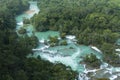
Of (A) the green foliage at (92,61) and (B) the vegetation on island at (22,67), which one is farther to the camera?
(A) the green foliage at (92,61)

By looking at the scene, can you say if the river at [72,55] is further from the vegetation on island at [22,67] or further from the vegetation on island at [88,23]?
the vegetation on island at [22,67]

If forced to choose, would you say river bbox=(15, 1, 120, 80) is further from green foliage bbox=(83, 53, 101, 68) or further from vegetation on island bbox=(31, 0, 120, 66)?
vegetation on island bbox=(31, 0, 120, 66)

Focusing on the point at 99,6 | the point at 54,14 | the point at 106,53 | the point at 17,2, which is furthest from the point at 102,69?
the point at 17,2

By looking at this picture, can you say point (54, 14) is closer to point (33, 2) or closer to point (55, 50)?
point (55, 50)

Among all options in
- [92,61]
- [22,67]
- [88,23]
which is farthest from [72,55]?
[22,67]

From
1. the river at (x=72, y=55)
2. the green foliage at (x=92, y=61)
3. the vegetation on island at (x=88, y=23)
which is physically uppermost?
the vegetation on island at (x=88, y=23)

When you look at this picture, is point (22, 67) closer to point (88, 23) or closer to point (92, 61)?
point (92, 61)

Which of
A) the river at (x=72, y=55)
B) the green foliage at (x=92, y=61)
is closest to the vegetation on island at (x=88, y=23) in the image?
the river at (x=72, y=55)

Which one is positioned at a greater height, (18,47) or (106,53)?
(18,47)

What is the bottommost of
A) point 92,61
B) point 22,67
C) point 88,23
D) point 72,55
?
point 72,55

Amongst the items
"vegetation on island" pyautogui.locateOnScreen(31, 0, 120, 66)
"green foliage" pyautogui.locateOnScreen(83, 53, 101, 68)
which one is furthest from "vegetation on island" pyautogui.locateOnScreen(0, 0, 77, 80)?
"vegetation on island" pyautogui.locateOnScreen(31, 0, 120, 66)

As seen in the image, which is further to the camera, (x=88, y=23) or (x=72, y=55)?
(x=88, y=23)
